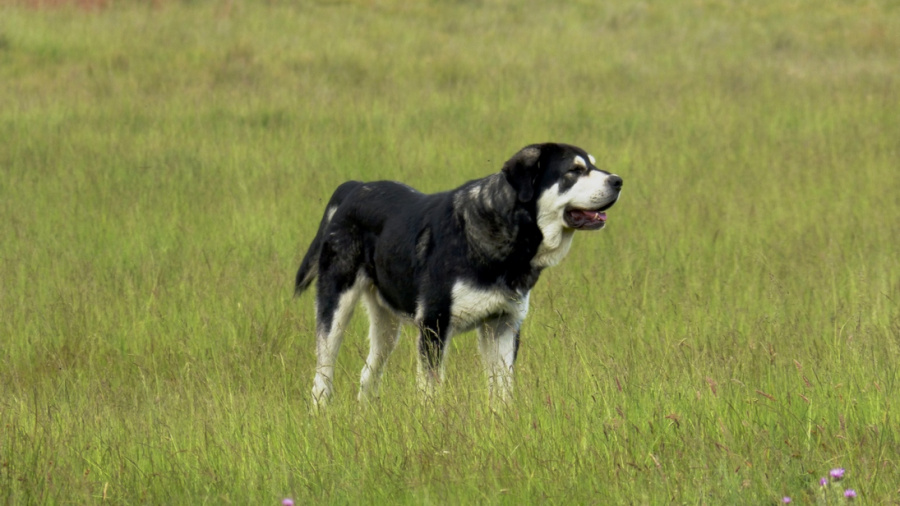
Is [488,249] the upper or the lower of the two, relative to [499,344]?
upper

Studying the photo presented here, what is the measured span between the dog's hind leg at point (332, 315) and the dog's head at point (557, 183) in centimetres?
130

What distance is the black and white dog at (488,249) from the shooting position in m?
5.09

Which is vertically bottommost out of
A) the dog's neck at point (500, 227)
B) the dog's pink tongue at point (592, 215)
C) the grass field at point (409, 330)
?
the grass field at point (409, 330)

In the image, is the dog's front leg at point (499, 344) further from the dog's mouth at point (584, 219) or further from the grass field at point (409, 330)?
the dog's mouth at point (584, 219)

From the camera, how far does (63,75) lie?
14680 millimetres

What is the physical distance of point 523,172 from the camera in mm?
5113

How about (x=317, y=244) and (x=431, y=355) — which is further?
(x=317, y=244)

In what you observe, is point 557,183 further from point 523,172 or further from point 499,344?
point 499,344

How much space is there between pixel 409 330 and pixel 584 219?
199 cm

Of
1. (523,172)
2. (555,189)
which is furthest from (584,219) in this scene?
(523,172)

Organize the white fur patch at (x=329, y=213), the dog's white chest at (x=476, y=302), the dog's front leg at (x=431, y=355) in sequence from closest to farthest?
the dog's front leg at (x=431, y=355)
the dog's white chest at (x=476, y=302)
the white fur patch at (x=329, y=213)

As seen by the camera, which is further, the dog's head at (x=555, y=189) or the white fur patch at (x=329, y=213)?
the white fur patch at (x=329, y=213)

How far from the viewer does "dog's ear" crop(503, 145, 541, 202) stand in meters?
5.10

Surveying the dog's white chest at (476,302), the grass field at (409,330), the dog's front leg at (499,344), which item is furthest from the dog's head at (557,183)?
the grass field at (409,330)
